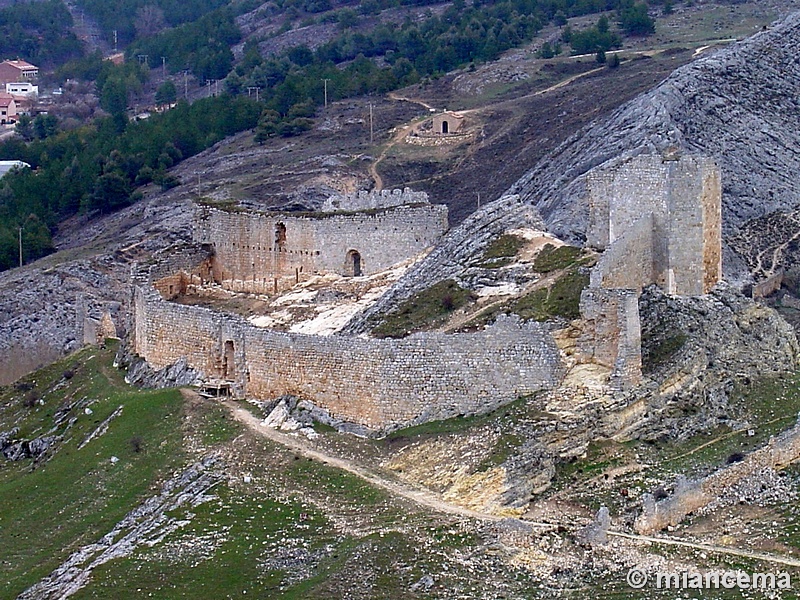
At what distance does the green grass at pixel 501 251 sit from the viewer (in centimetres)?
3900

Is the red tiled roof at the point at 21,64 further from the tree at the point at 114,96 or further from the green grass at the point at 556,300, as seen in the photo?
the green grass at the point at 556,300

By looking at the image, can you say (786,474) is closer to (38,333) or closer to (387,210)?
(387,210)

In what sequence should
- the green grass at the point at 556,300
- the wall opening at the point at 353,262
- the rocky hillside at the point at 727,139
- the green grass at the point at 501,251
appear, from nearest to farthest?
the green grass at the point at 556,300
the green grass at the point at 501,251
the wall opening at the point at 353,262
the rocky hillside at the point at 727,139

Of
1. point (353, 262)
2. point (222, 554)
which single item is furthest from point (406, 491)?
point (353, 262)

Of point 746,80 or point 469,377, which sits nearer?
point 469,377

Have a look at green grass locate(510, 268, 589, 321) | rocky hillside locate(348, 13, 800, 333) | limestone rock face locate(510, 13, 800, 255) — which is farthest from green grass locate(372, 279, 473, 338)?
limestone rock face locate(510, 13, 800, 255)

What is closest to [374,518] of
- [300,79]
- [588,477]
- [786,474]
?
[588,477]

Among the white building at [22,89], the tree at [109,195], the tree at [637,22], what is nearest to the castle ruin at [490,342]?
the tree at [109,195]

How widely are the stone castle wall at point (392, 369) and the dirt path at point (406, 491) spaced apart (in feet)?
3.75

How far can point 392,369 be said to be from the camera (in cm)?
3428

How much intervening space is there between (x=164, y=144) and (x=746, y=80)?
1425 inches

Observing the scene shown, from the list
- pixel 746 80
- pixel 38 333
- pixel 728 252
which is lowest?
pixel 38 333

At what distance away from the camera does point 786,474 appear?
3061cm

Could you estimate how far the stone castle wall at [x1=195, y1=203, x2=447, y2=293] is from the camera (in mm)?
45625
